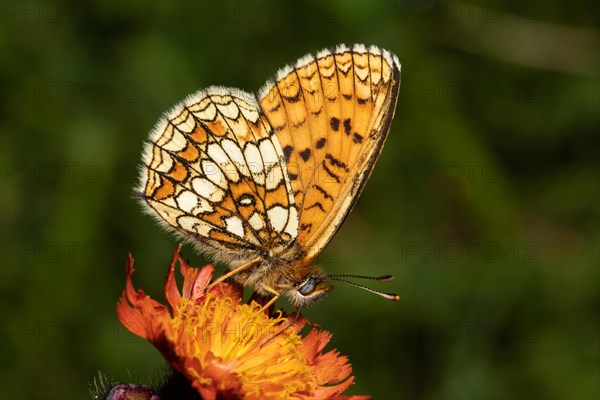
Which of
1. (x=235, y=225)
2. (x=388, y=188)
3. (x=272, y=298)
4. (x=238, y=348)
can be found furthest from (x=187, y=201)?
(x=388, y=188)

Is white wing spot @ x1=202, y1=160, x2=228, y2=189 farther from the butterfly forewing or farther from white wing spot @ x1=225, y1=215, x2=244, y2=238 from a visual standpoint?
the butterfly forewing

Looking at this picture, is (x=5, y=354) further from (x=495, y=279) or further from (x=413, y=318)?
(x=495, y=279)

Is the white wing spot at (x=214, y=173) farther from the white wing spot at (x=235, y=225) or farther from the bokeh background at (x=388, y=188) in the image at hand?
the bokeh background at (x=388, y=188)

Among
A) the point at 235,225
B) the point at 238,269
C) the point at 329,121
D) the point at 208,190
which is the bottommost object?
the point at 238,269

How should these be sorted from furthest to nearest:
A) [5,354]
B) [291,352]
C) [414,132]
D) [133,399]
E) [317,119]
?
1. [414,132]
2. [5,354]
3. [317,119]
4. [291,352]
5. [133,399]

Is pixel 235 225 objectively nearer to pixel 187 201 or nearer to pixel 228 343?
pixel 187 201

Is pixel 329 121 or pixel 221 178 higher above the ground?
pixel 329 121

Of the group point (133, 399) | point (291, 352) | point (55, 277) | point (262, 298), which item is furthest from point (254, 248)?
point (55, 277)
